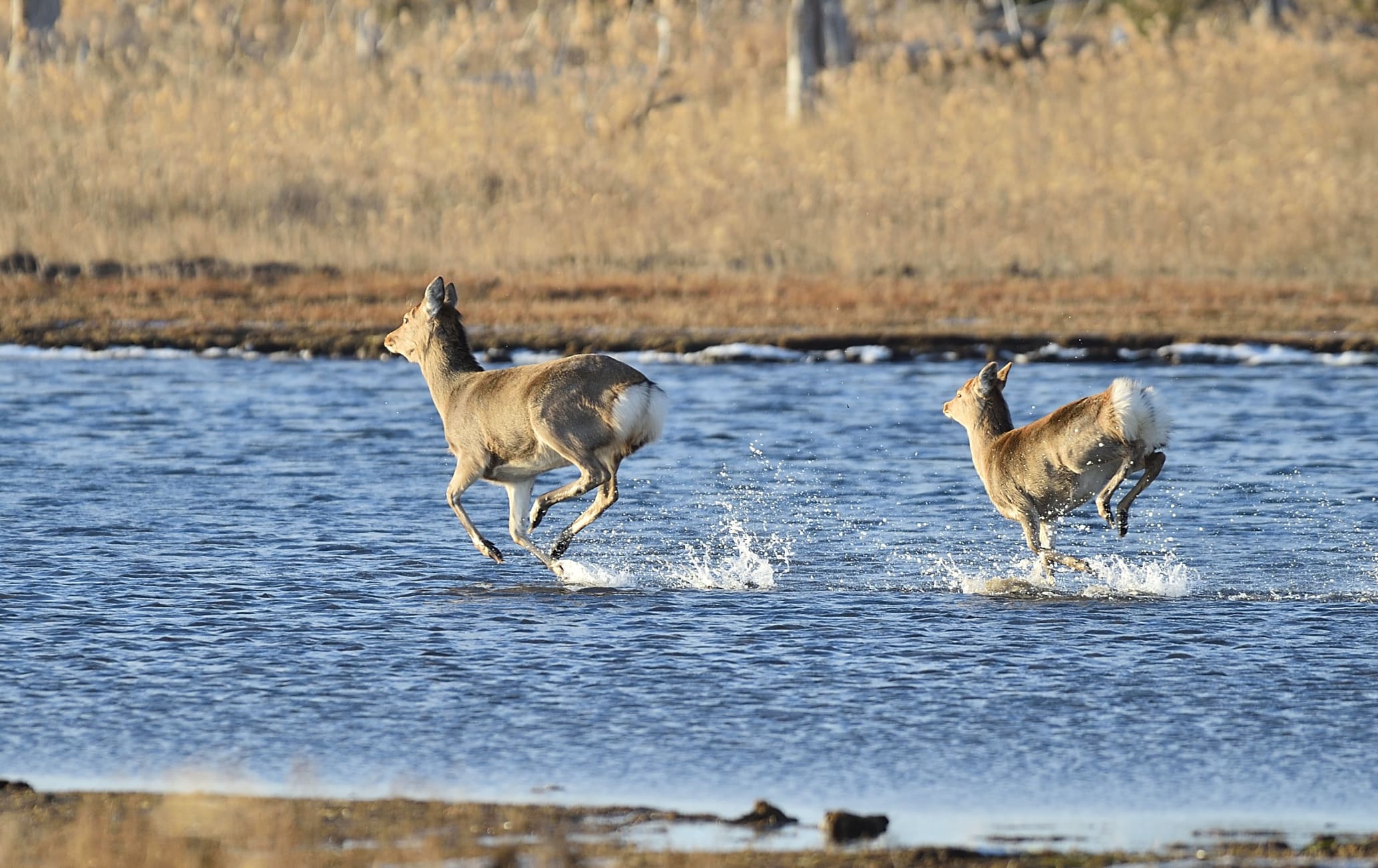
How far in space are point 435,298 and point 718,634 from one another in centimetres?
295

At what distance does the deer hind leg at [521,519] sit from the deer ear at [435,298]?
1.02 meters

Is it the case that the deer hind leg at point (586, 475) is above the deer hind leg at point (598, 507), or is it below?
above

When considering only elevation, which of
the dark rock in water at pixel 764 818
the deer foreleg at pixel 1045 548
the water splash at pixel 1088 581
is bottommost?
the water splash at pixel 1088 581

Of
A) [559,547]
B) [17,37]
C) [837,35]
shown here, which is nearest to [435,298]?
[559,547]

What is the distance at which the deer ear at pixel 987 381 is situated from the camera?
10.7 metres

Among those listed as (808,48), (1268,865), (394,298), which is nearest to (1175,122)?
(808,48)

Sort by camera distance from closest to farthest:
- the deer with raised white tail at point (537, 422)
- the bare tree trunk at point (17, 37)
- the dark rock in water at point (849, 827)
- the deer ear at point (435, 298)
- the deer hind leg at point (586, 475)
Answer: the dark rock in water at point (849, 827) → the deer with raised white tail at point (537, 422) → the deer hind leg at point (586, 475) → the deer ear at point (435, 298) → the bare tree trunk at point (17, 37)

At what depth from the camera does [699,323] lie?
22844mm

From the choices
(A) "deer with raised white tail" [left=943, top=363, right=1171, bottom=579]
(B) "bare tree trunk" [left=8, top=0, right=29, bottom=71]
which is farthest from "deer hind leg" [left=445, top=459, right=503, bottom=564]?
(B) "bare tree trunk" [left=8, top=0, right=29, bottom=71]

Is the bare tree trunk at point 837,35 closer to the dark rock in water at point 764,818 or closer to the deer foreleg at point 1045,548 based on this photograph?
the deer foreleg at point 1045,548

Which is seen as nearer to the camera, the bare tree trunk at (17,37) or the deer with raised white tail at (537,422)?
the deer with raised white tail at (537,422)

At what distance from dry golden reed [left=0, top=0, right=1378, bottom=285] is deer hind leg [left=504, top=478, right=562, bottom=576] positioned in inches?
594

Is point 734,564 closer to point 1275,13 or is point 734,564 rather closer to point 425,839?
point 425,839

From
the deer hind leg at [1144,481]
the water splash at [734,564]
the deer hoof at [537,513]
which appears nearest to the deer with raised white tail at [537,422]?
the deer hoof at [537,513]
